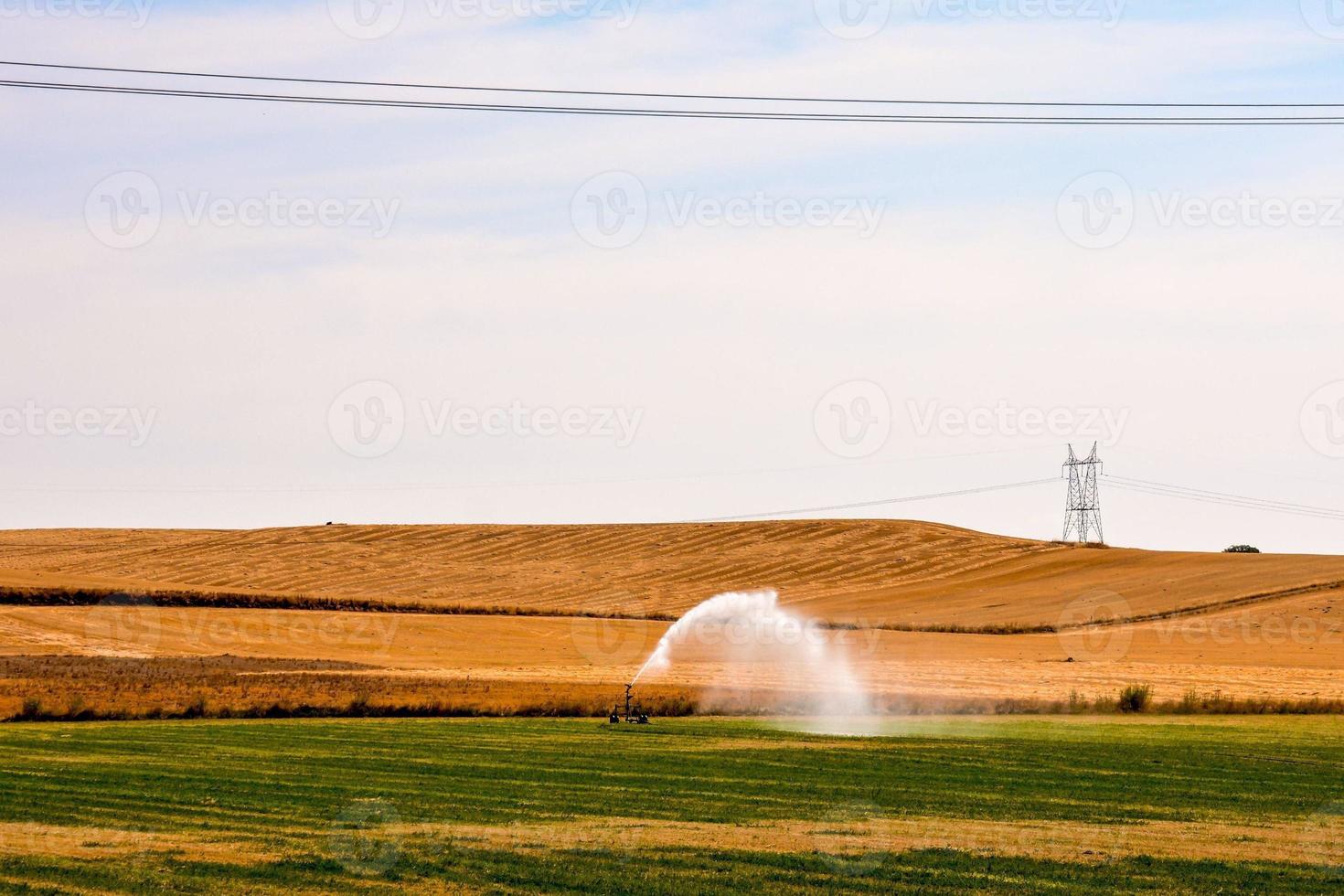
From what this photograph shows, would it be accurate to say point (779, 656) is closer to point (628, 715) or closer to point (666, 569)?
point (628, 715)

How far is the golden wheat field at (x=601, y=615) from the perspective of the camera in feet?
177

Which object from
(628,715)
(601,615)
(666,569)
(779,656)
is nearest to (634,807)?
(628,715)

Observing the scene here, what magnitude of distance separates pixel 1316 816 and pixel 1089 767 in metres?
7.20

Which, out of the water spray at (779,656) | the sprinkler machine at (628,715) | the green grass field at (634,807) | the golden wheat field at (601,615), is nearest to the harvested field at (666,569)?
the golden wheat field at (601,615)

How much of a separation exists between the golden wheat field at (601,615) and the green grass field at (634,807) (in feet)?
36.6

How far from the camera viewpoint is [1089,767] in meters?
31.5

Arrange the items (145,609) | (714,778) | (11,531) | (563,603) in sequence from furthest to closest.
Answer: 1. (11,531)
2. (563,603)
3. (145,609)
4. (714,778)

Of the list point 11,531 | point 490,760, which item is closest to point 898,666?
point 490,760

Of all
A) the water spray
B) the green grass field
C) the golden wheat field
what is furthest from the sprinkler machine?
the green grass field

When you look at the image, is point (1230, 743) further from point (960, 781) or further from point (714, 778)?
point (714, 778)

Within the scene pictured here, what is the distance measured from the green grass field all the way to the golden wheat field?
1115cm

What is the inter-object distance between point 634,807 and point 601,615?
68464 mm

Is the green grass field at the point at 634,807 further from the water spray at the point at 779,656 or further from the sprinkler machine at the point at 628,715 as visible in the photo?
the water spray at the point at 779,656

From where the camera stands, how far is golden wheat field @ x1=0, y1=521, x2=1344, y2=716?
177 feet
